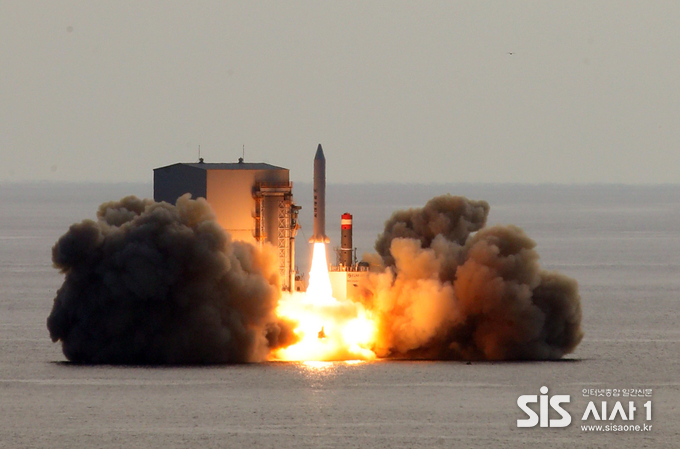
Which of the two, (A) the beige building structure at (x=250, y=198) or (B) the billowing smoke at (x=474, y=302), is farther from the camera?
(A) the beige building structure at (x=250, y=198)

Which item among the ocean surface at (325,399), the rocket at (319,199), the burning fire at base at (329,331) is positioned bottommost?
the ocean surface at (325,399)

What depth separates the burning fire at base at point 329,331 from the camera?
7944 cm

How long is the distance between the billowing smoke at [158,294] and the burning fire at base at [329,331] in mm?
3590

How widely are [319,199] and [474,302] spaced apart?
430 inches

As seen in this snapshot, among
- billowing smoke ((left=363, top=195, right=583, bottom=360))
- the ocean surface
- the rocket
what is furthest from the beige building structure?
the ocean surface

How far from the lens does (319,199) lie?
83938 mm

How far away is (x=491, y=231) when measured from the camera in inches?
3145

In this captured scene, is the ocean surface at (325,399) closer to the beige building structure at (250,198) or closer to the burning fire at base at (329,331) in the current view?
the burning fire at base at (329,331)

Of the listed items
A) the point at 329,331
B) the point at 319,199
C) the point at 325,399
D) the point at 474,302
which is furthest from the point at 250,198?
the point at 325,399

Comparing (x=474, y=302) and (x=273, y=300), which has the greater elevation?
(x=273, y=300)

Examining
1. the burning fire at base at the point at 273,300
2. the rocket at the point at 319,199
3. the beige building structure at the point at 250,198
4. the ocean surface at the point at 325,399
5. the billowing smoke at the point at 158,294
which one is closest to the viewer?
the ocean surface at the point at 325,399

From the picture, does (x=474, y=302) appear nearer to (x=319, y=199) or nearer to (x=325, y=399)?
(x=319, y=199)

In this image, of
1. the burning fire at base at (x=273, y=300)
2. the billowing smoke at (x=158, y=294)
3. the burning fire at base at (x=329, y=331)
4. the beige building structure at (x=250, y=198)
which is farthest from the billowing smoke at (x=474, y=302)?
the billowing smoke at (x=158, y=294)

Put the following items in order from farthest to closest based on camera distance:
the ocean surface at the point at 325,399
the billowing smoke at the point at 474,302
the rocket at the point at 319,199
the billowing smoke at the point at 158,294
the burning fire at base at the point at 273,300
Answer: the rocket at the point at 319,199, the billowing smoke at the point at 474,302, the burning fire at base at the point at 273,300, the billowing smoke at the point at 158,294, the ocean surface at the point at 325,399
